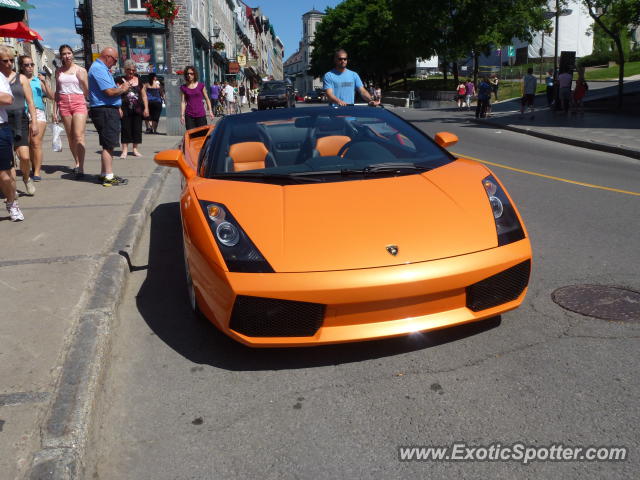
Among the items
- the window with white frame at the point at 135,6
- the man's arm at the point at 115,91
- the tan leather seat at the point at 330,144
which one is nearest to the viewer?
the tan leather seat at the point at 330,144

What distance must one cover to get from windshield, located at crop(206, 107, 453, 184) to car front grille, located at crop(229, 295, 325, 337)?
41.5 inches

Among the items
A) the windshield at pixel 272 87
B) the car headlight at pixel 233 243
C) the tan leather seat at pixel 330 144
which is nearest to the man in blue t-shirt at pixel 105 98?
the tan leather seat at pixel 330 144

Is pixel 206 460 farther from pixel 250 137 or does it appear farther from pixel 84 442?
pixel 250 137

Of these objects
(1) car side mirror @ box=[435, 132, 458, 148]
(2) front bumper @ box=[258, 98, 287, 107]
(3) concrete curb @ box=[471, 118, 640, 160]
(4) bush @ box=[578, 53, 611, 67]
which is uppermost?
(4) bush @ box=[578, 53, 611, 67]

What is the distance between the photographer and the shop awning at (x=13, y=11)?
796 cm

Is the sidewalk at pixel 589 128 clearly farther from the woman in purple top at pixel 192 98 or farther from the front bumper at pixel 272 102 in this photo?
Result: the front bumper at pixel 272 102

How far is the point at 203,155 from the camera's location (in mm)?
4402

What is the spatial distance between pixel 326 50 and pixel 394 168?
274 ft

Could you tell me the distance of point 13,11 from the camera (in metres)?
8.26

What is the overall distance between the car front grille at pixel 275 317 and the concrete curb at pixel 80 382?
76cm

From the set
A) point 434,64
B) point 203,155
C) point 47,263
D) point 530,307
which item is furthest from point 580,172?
point 434,64

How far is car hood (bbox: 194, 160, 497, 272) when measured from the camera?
3.05m

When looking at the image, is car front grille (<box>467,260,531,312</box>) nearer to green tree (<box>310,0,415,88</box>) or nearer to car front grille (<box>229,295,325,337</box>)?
car front grille (<box>229,295,325,337</box>)

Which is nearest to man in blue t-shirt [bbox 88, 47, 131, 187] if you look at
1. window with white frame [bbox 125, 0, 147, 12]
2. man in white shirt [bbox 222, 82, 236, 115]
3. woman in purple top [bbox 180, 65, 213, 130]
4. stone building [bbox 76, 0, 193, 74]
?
woman in purple top [bbox 180, 65, 213, 130]
